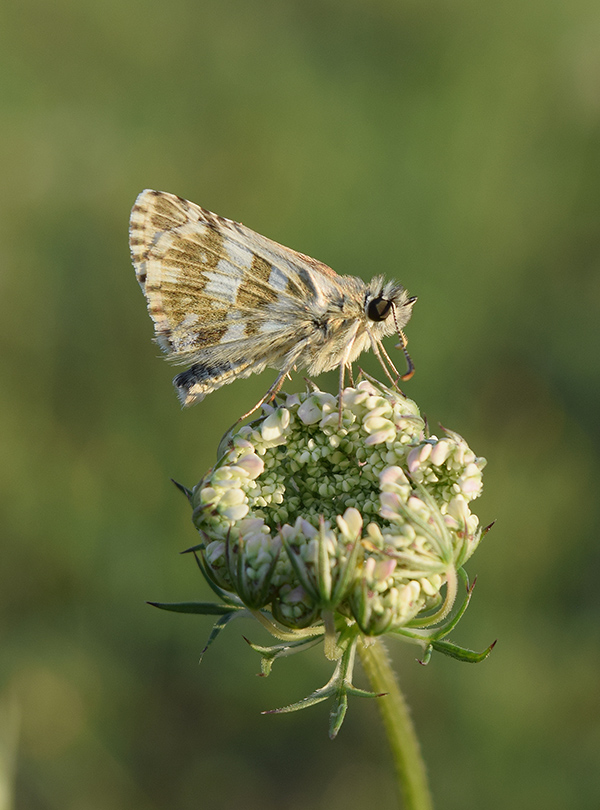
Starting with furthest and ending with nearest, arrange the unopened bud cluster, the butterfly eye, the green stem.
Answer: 1. the butterfly eye
2. the green stem
3. the unopened bud cluster

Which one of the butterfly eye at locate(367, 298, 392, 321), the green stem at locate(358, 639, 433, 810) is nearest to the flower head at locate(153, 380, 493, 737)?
the green stem at locate(358, 639, 433, 810)

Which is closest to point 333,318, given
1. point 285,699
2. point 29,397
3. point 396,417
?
point 396,417

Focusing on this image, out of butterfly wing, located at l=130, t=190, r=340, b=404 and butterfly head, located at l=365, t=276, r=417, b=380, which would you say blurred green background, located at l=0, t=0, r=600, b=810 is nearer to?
butterfly wing, located at l=130, t=190, r=340, b=404

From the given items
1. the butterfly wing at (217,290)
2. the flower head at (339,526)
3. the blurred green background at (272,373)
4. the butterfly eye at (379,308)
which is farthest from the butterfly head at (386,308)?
the blurred green background at (272,373)

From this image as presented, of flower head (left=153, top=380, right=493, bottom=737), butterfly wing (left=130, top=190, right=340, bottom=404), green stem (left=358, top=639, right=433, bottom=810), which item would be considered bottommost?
green stem (left=358, top=639, right=433, bottom=810)

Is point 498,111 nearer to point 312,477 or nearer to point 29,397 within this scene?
point 29,397

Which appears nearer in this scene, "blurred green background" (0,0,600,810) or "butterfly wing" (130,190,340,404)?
"butterfly wing" (130,190,340,404)

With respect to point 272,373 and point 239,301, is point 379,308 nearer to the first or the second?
point 239,301
